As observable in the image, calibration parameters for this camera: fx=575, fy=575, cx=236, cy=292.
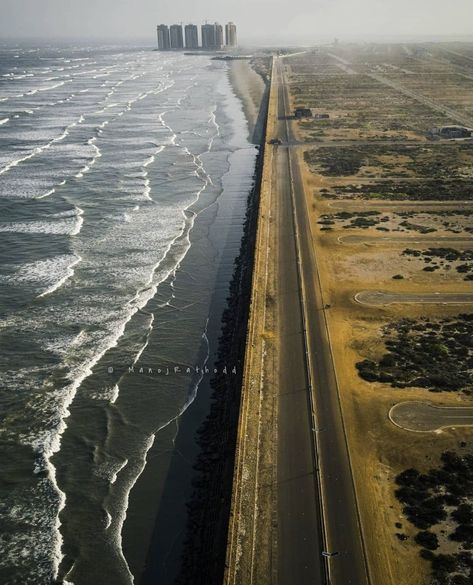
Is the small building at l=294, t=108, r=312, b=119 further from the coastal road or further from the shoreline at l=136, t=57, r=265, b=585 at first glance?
the shoreline at l=136, t=57, r=265, b=585

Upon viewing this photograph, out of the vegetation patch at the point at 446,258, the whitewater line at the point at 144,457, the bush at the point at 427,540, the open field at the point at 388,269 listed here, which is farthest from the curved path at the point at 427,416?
the vegetation patch at the point at 446,258

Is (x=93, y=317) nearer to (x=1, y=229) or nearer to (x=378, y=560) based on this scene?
(x=1, y=229)

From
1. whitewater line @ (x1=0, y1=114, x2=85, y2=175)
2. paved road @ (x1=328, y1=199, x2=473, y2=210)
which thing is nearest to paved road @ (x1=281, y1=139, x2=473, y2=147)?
paved road @ (x1=328, y1=199, x2=473, y2=210)

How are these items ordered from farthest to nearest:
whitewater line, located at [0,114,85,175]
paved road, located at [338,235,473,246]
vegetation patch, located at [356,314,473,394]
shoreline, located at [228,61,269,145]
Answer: shoreline, located at [228,61,269,145] < whitewater line, located at [0,114,85,175] < paved road, located at [338,235,473,246] < vegetation patch, located at [356,314,473,394]

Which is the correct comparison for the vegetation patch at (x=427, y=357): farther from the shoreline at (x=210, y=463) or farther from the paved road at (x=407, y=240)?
the paved road at (x=407, y=240)

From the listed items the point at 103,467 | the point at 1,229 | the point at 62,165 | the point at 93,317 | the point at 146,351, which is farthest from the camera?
the point at 62,165

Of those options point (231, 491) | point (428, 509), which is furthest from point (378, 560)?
point (231, 491)
